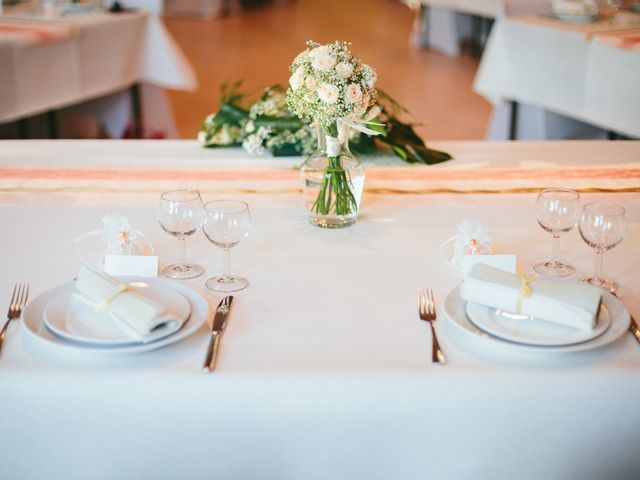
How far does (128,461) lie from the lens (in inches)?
43.6

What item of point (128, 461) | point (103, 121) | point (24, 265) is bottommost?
point (103, 121)

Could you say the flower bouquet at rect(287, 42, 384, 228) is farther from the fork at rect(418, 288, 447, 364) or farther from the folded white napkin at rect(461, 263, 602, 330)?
the folded white napkin at rect(461, 263, 602, 330)

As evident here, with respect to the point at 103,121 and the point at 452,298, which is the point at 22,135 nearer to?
the point at 103,121

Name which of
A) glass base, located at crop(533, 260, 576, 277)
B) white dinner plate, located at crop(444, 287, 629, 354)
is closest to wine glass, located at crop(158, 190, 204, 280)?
white dinner plate, located at crop(444, 287, 629, 354)

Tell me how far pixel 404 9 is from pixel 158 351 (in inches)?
439

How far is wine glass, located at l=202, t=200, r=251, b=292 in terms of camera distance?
51.6 inches

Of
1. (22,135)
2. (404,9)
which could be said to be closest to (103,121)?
(22,135)

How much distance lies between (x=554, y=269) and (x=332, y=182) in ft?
1.40

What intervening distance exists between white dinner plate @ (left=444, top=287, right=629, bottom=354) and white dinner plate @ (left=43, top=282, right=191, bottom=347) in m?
0.37

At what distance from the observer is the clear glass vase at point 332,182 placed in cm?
158

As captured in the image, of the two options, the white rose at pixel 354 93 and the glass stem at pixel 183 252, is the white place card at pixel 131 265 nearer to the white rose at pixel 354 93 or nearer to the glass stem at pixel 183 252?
the glass stem at pixel 183 252

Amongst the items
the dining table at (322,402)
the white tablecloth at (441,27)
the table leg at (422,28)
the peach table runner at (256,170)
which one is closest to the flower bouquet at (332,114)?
the peach table runner at (256,170)

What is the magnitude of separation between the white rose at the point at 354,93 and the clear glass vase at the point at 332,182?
94 mm

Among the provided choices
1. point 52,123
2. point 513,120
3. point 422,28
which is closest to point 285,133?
point 52,123
